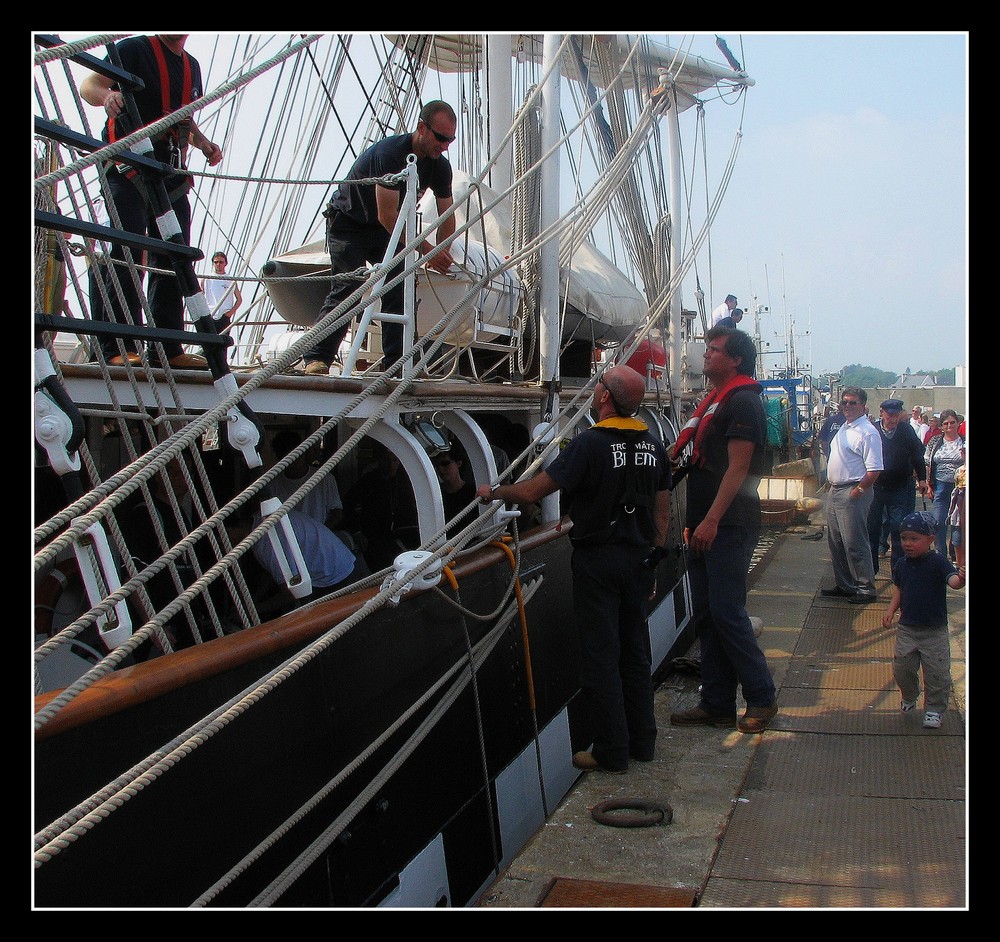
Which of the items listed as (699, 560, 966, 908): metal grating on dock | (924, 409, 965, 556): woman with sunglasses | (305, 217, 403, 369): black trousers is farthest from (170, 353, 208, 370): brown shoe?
(924, 409, 965, 556): woman with sunglasses

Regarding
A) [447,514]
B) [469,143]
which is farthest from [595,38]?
[447,514]

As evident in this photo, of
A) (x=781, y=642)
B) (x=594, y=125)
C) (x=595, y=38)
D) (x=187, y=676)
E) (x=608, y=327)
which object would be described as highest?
(x=595, y=38)

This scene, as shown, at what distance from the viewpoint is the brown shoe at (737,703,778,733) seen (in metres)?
4.38

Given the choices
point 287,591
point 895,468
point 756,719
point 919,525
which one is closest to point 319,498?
point 287,591

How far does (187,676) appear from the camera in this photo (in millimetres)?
2436

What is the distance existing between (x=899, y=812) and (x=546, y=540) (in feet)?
6.23

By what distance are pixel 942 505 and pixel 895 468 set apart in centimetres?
157

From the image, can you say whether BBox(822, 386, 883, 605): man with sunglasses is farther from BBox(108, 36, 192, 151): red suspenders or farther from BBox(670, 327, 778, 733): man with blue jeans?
BBox(108, 36, 192, 151): red suspenders

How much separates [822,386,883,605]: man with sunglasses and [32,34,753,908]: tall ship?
2057mm

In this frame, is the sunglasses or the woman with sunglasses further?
the woman with sunglasses

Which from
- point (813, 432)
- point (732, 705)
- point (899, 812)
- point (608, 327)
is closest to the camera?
point (899, 812)

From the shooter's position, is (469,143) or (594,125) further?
(469,143)

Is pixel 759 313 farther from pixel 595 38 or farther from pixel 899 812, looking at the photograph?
pixel 899 812

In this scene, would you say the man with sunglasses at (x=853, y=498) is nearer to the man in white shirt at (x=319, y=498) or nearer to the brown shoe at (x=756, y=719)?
the brown shoe at (x=756, y=719)
